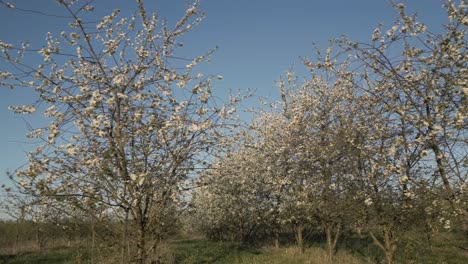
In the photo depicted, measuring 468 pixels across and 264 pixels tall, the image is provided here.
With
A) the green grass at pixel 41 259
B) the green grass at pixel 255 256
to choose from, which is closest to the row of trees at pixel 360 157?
the green grass at pixel 255 256

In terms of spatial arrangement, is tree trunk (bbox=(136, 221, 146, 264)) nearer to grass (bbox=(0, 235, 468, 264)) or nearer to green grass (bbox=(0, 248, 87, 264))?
grass (bbox=(0, 235, 468, 264))

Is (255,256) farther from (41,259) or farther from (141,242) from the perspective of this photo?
(141,242)

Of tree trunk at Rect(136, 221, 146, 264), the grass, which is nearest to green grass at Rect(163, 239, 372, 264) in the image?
the grass

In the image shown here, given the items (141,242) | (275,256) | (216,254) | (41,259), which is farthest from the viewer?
(216,254)

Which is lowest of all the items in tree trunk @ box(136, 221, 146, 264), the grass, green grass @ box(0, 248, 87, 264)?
the grass

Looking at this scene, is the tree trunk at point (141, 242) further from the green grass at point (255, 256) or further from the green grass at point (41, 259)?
the green grass at point (41, 259)

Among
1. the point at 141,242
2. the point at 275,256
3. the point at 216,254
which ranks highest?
the point at 141,242

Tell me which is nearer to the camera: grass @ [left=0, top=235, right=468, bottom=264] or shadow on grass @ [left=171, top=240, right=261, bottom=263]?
grass @ [left=0, top=235, right=468, bottom=264]

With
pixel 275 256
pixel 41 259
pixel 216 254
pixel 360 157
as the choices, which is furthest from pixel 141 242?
pixel 41 259

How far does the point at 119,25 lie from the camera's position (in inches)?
346

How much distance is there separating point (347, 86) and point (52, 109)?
13.0m

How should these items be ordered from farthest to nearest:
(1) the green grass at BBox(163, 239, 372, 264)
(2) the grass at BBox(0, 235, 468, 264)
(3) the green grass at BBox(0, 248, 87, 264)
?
1. (3) the green grass at BBox(0, 248, 87, 264)
2. (1) the green grass at BBox(163, 239, 372, 264)
3. (2) the grass at BBox(0, 235, 468, 264)

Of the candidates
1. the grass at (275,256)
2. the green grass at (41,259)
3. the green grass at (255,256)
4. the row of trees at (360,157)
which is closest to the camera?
the row of trees at (360,157)

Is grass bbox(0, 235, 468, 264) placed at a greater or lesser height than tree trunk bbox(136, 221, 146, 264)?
lesser
